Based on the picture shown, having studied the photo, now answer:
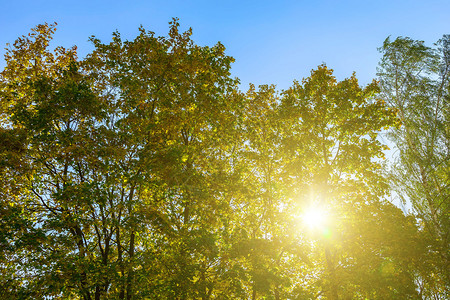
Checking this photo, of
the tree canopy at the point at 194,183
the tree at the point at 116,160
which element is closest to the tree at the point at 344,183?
the tree canopy at the point at 194,183

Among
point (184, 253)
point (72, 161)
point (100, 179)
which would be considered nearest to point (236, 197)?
point (184, 253)

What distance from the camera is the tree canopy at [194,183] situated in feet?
34.8

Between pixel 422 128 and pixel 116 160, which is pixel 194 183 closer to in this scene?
pixel 116 160

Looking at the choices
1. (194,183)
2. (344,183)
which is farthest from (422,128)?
(194,183)

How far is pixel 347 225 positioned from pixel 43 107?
1737 centimetres

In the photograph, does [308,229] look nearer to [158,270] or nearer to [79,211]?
[158,270]

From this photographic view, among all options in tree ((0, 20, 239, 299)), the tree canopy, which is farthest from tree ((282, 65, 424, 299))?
tree ((0, 20, 239, 299))

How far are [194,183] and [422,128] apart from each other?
2048cm

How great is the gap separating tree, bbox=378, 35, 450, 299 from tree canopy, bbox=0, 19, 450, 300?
17 cm

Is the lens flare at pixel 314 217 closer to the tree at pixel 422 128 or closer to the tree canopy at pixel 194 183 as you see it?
the tree canopy at pixel 194 183

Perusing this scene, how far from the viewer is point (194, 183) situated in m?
13.0

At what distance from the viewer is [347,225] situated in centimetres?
1689

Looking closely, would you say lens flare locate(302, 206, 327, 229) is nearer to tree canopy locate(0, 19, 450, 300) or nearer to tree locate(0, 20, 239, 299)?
tree canopy locate(0, 19, 450, 300)

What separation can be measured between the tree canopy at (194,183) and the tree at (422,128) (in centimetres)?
17
